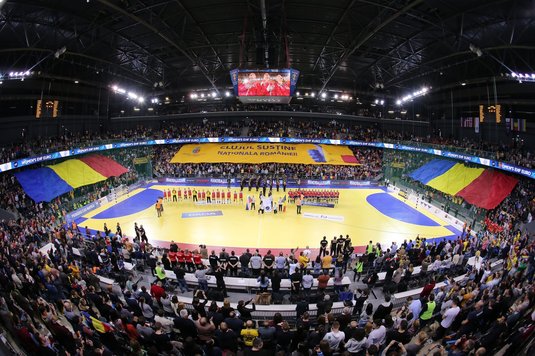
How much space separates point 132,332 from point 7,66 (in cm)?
2525

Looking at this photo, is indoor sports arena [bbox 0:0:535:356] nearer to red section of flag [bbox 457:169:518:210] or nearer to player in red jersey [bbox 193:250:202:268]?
red section of flag [bbox 457:169:518:210]

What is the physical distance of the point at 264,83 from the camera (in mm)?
20125

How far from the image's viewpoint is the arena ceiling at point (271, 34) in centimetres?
1695

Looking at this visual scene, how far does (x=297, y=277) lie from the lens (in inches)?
426

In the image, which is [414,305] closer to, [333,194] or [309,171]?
[333,194]

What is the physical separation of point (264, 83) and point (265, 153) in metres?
19.2

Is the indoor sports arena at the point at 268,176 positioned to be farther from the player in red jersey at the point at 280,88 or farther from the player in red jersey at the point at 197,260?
the player in red jersey at the point at 197,260

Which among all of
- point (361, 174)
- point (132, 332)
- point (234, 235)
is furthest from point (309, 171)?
point (132, 332)

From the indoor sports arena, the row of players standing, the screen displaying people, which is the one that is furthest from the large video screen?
the row of players standing

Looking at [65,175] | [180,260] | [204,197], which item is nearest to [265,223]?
[204,197]

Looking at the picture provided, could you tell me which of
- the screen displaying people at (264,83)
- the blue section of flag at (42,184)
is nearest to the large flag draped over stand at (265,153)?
the blue section of flag at (42,184)

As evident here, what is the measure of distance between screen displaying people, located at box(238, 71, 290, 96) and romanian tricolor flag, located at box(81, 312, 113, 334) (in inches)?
628

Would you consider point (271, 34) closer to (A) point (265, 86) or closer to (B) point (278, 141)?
(A) point (265, 86)

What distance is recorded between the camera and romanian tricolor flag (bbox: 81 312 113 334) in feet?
23.4
